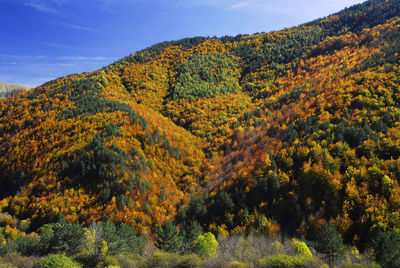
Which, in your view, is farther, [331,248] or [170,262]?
[331,248]

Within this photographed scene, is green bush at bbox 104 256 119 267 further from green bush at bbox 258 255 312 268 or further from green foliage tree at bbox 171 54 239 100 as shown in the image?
green foliage tree at bbox 171 54 239 100

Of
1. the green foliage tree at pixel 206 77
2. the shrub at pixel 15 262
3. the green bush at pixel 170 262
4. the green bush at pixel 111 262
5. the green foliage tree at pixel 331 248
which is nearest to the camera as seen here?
the green bush at pixel 170 262

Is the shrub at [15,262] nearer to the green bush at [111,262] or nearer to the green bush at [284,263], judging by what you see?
the green bush at [111,262]

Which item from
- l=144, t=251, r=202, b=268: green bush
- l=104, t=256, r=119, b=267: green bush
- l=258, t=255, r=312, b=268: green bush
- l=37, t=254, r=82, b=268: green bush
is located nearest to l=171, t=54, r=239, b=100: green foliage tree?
l=104, t=256, r=119, b=267: green bush

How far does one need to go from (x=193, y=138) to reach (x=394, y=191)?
78.6 meters

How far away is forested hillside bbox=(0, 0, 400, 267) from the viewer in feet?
169

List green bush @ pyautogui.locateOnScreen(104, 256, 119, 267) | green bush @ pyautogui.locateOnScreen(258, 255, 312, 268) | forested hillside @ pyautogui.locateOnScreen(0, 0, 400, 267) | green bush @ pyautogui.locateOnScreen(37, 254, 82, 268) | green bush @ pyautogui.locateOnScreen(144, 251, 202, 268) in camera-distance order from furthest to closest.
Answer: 1. forested hillside @ pyautogui.locateOnScreen(0, 0, 400, 267)
2. green bush @ pyautogui.locateOnScreen(104, 256, 119, 267)
3. green bush @ pyautogui.locateOnScreen(144, 251, 202, 268)
4. green bush @ pyautogui.locateOnScreen(37, 254, 82, 268)
5. green bush @ pyautogui.locateOnScreen(258, 255, 312, 268)

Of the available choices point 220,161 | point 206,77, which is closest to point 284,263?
point 220,161

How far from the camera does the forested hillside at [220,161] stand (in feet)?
169

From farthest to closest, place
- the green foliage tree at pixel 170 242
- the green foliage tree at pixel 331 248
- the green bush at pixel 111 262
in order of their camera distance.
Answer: the green foliage tree at pixel 170 242 → the green foliage tree at pixel 331 248 → the green bush at pixel 111 262

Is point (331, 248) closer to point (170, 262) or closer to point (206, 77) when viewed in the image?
point (170, 262)

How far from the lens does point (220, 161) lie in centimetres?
8969

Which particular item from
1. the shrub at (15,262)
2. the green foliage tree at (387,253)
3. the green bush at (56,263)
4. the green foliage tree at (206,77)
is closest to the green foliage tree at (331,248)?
the green foliage tree at (387,253)

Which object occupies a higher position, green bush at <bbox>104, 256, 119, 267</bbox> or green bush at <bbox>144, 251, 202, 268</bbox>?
green bush at <bbox>104, 256, 119, 267</bbox>
